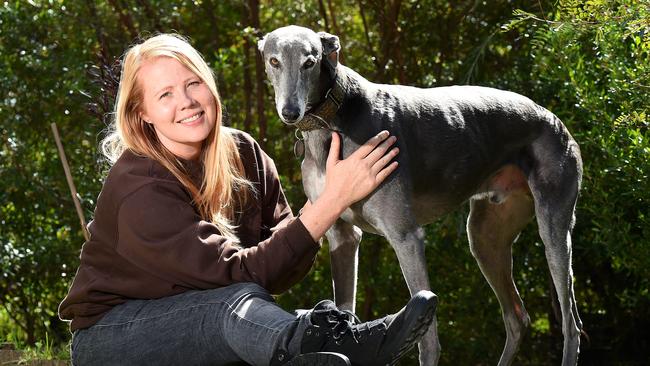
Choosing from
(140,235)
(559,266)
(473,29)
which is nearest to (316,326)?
(140,235)

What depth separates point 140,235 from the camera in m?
2.74

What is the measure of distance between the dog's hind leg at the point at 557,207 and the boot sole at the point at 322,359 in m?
1.35

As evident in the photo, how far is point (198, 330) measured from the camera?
268 centimetres

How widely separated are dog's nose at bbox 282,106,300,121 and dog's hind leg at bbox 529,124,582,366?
3.70 ft

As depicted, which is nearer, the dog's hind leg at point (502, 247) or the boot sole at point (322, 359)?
the boot sole at point (322, 359)

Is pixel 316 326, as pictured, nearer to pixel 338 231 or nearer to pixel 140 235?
pixel 140 235

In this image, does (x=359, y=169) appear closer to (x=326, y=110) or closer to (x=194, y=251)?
(x=326, y=110)

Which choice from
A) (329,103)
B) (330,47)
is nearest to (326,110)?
(329,103)

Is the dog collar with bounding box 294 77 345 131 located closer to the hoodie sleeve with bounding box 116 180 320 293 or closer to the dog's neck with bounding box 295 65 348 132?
the dog's neck with bounding box 295 65 348 132

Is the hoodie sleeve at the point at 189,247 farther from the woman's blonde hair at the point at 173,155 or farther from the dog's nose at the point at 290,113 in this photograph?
the dog's nose at the point at 290,113

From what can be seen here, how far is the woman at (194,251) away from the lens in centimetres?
252

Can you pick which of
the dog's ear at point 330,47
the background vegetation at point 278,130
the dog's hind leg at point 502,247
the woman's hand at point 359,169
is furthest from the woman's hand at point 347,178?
the background vegetation at point 278,130

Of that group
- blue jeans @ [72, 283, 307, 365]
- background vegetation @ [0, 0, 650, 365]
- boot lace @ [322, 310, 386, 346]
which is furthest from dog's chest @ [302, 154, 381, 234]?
background vegetation @ [0, 0, 650, 365]

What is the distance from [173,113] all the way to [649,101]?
2229mm
